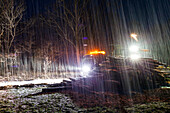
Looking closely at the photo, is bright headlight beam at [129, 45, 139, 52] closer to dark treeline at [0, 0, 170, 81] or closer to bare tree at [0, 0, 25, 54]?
dark treeline at [0, 0, 170, 81]

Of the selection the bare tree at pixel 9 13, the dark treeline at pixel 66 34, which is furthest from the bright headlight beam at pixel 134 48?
the bare tree at pixel 9 13

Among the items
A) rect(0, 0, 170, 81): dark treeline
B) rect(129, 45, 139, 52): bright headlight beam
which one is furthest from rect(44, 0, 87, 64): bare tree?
rect(129, 45, 139, 52): bright headlight beam

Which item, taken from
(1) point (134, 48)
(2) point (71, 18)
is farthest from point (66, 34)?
(1) point (134, 48)

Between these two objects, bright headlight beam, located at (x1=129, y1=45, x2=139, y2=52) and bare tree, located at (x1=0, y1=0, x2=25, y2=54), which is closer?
bare tree, located at (x1=0, y1=0, x2=25, y2=54)

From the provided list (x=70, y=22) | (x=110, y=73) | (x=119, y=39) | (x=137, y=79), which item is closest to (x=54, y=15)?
(x=70, y=22)

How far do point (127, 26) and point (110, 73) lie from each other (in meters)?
10.6

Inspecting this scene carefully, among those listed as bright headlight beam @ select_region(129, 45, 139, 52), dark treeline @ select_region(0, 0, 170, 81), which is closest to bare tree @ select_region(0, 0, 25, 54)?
dark treeline @ select_region(0, 0, 170, 81)

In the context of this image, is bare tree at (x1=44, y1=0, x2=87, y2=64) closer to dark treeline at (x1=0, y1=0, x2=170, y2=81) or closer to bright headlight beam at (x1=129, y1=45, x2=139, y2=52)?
dark treeline at (x1=0, y1=0, x2=170, y2=81)

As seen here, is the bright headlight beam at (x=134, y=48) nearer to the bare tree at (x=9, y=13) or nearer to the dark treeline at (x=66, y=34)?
the dark treeline at (x=66, y=34)

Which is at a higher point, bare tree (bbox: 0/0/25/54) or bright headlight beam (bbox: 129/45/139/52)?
bare tree (bbox: 0/0/25/54)

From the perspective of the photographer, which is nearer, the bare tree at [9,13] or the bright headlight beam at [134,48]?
the bare tree at [9,13]

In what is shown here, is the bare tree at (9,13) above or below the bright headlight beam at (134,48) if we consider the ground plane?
above

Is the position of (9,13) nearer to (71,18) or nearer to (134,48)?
(71,18)

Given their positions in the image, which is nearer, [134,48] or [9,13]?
[9,13]
